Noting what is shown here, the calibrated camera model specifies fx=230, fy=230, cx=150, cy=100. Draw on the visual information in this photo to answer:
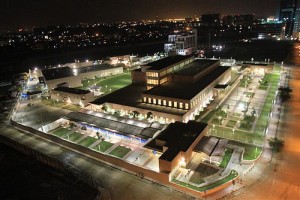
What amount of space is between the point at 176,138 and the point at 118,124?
13.2 m

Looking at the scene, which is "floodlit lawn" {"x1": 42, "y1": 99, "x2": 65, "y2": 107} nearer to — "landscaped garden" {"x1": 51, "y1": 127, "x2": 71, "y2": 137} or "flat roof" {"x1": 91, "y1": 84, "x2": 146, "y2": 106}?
"flat roof" {"x1": 91, "y1": 84, "x2": 146, "y2": 106}

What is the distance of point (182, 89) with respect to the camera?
181ft

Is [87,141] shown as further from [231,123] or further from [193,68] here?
[193,68]

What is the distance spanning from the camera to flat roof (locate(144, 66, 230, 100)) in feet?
168

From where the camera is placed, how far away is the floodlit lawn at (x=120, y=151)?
3764cm

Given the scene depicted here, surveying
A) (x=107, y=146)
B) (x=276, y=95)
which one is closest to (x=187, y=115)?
(x=107, y=146)

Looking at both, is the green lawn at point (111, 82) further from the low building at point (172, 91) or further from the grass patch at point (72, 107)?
the grass patch at point (72, 107)

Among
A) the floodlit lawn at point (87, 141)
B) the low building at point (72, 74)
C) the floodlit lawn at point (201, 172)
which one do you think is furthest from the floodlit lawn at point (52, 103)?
the floodlit lawn at point (201, 172)

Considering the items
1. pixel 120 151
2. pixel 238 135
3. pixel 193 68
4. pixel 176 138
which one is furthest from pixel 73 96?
pixel 238 135

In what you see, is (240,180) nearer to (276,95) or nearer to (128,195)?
(128,195)

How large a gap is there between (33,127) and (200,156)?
3583cm

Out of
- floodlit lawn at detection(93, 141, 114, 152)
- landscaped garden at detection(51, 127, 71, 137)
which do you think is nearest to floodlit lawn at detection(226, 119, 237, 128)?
floodlit lawn at detection(93, 141, 114, 152)

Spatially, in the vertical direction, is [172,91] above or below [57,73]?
below

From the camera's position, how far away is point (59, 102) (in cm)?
6400
